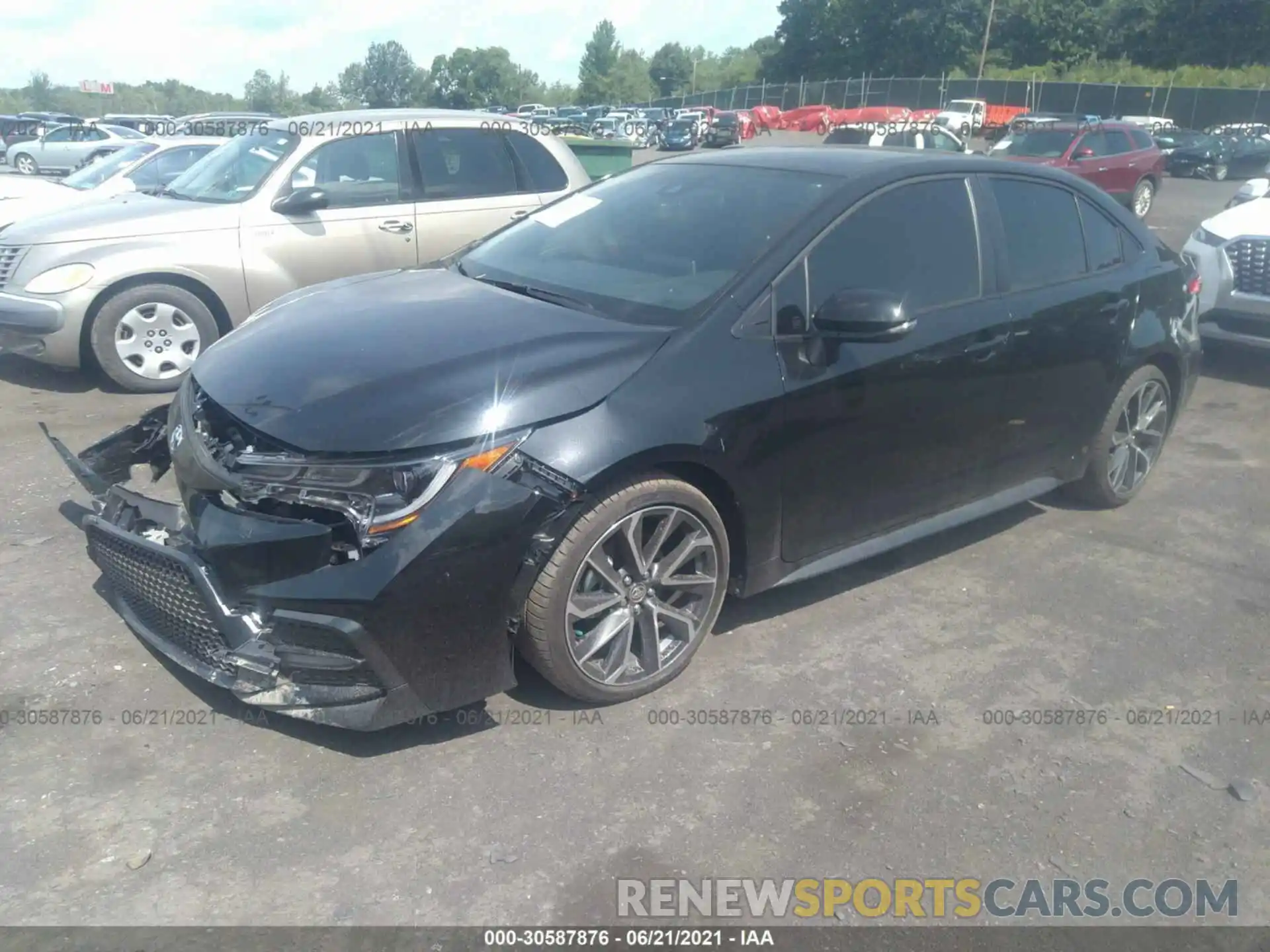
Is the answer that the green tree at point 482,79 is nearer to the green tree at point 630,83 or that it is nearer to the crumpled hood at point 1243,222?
the green tree at point 630,83

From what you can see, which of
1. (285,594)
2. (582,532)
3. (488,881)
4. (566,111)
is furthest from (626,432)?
(566,111)

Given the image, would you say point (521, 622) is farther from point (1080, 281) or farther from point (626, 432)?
point (1080, 281)

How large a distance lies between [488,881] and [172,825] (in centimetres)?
89

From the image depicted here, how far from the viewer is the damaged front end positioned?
9.20 feet

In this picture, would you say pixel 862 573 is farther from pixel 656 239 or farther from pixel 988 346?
pixel 656 239

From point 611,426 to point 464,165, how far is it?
4884 millimetres

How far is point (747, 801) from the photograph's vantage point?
2980 millimetres

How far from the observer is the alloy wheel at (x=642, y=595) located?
3.19m

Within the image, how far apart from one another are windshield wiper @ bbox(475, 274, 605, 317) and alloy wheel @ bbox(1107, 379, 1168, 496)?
112 inches

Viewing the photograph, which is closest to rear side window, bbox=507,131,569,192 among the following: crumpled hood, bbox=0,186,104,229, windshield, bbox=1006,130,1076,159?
crumpled hood, bbox=0,186,104,229

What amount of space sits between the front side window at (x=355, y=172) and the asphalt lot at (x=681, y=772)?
3.31m

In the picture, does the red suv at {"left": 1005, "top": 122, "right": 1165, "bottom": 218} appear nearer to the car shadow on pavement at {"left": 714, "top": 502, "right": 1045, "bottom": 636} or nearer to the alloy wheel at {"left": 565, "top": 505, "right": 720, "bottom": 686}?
the car shadow on pavement at {"left": 714, "top": 502, "right": 1045, "bottom": 636}

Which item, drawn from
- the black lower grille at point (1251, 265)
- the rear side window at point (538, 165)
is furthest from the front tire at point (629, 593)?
the black lower grille at point (1251, 265)

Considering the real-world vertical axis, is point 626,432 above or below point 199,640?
above
